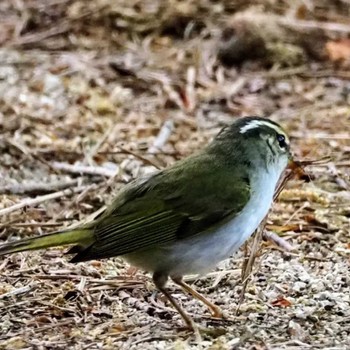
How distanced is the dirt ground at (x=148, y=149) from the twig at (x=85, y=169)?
1 cm

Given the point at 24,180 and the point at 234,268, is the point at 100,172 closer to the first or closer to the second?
the point at 24,180

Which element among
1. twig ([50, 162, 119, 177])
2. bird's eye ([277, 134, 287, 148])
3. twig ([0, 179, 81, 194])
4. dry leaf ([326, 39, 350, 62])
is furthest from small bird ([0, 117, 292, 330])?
dry leaf ([326, 39, 350, 62])

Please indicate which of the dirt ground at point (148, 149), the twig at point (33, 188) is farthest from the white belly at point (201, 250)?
the twig at point (33, 188)

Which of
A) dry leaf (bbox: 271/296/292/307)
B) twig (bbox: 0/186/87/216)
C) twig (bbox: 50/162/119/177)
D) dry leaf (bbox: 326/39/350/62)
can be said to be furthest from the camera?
dry leaf (bbox: 326/39/350/62)

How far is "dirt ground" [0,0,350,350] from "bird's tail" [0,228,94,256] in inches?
12.5

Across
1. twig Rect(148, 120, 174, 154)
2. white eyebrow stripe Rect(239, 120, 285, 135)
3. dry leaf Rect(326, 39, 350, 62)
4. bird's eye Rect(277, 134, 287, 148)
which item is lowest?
dry leaf Rect(326, 39, 350, 62)

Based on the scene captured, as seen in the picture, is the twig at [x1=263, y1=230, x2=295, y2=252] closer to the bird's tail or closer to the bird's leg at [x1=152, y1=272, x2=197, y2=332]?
the bird's leg at [x1=152, y1=272, x2=197, y2=332]

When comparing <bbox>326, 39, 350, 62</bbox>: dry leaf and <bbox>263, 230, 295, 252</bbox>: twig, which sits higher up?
<bbox>263, 230, 295, 252</bbox>: twig

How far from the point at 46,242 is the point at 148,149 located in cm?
241

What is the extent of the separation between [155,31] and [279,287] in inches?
179

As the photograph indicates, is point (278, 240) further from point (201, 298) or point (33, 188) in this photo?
point (33, 188)

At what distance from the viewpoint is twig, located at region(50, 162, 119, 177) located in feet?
19.7

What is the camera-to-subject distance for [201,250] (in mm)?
4141

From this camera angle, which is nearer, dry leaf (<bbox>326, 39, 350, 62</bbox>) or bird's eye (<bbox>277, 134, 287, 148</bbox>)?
bird's eye (<bbox>277, 134, 287, 148</bbox>)
